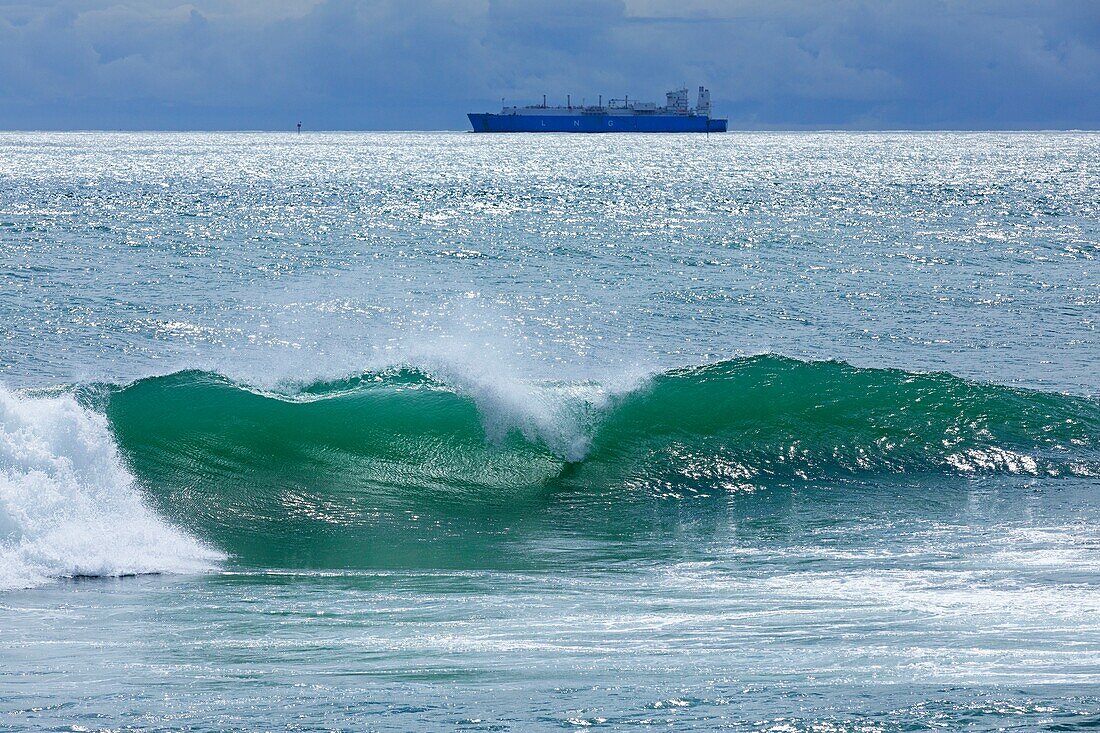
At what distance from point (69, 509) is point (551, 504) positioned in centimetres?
473

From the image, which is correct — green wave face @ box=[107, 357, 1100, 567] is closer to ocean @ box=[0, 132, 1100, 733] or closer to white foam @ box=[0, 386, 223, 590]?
ocean @ box=[0, 132, 1100, 733]

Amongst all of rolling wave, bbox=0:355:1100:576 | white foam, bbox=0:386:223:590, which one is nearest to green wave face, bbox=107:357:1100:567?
rolling wave, bbox=0:355:1100:576

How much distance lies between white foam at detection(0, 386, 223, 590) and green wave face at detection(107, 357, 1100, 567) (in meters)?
0.92

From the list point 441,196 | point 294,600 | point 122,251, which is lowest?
point 294,600

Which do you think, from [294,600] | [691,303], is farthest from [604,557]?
[691,303]

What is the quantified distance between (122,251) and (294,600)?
34.7 metres

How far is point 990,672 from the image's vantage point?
6.68m

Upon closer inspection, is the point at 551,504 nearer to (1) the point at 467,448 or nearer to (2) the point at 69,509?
(1) the point at 467,448

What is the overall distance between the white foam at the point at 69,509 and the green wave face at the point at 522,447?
36.2 inches

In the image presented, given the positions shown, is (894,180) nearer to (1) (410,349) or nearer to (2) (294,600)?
(1) (410,349)

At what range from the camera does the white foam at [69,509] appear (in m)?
9.45

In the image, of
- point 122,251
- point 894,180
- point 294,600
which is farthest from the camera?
point 894,180

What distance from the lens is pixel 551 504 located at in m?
12.8

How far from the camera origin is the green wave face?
12.3 m
